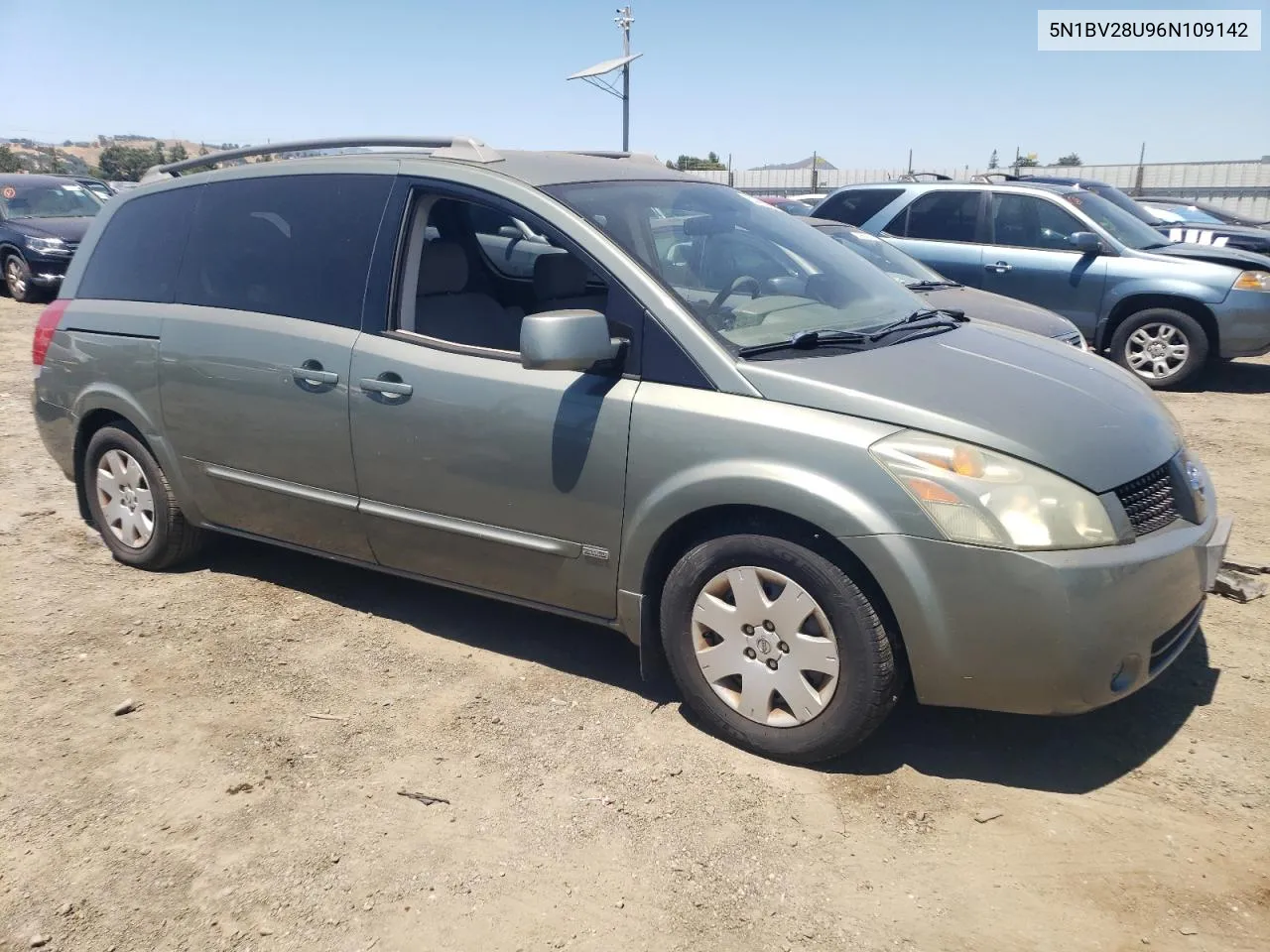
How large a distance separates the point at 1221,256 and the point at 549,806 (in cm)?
843

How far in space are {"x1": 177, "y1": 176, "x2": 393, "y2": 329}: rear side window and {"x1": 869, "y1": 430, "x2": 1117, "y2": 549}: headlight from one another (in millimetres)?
2120

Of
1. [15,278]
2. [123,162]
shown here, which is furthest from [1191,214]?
[123,162]

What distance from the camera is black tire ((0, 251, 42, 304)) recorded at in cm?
1484

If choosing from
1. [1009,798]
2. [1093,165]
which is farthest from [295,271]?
[1093,165]

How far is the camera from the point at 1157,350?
8992 mm

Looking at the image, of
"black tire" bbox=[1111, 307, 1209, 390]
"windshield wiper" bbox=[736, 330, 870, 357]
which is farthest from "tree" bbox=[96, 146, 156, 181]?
"windshield wiper" bbox=[736, 330, 870, 357]

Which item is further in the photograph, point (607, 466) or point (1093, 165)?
point (1093, 165)

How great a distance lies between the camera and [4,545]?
5.19 m

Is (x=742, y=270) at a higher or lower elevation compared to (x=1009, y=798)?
higher

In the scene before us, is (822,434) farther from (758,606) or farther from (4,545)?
(4,545)

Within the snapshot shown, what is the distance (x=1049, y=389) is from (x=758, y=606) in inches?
46.0

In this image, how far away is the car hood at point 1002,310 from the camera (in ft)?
22.2

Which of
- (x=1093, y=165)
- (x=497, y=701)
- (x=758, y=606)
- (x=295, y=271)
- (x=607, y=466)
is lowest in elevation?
(x=497, y=701)

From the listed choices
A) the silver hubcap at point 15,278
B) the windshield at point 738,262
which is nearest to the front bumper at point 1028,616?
the windshield at point 738,262
